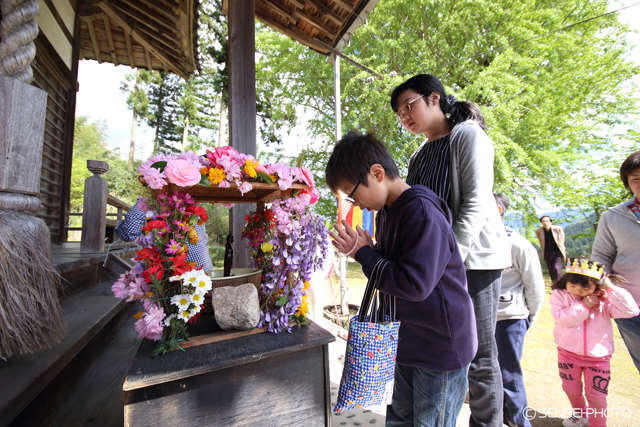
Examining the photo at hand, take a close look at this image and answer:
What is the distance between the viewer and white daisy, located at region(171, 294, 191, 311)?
1.17m

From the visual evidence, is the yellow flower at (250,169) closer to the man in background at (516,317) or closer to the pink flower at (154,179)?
the pink flower at (154,179)

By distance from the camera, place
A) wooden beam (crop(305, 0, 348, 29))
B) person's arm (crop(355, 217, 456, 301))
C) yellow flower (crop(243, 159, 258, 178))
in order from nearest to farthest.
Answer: person's arm (crop(355, 217, 456, 301)) → yellow flower (crop(243, 159, 258, 178)) → wooden beam (crop(305, 0, 348, 29))

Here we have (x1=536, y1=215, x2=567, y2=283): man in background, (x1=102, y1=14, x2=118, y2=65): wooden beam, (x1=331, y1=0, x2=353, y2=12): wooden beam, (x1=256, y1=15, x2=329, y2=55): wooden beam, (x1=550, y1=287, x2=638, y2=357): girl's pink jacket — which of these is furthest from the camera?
(x1=536, y1=215, x2=567, y2=283): man in background

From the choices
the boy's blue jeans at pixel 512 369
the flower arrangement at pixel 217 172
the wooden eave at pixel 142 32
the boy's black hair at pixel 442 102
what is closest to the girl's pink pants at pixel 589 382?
the boy's blue jeans at pixel 512 369

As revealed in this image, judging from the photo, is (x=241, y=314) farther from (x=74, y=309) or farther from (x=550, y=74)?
(x=550, y=74)

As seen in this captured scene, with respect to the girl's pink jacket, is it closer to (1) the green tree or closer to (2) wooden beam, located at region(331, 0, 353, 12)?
(2) wooden beam, located at region(331, 0, 353, 12)

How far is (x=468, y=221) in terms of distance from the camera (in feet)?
4.51

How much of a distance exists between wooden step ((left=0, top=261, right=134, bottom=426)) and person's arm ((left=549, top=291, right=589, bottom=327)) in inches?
120

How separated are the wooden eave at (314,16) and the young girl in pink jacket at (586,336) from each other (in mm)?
2959

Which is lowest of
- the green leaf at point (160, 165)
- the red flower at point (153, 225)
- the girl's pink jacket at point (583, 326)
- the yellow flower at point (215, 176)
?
the girl's pink jacket at point (583, 326)

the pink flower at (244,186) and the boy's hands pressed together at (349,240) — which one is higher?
the pink flower at (244,186)

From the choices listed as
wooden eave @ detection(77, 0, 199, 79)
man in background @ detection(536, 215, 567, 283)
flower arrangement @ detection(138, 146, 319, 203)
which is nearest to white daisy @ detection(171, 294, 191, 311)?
flower arrangement @ detection(138, 146, 319, 203)

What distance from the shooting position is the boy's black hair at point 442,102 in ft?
5.04

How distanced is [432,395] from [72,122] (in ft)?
18.2
